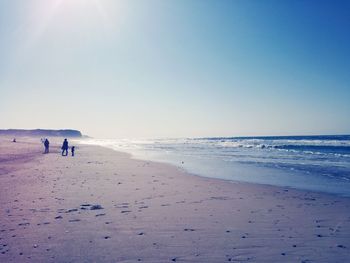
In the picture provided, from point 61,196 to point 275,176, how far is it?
12.5 m

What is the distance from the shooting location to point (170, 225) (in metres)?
7.84

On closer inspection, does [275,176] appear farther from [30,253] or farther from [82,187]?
[30,253]

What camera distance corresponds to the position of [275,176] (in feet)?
61.9

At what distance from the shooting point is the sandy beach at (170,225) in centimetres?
598

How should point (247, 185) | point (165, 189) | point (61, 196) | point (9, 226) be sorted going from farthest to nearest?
1. point (247, 185)
2. point (165, 189)
3. point (61, 196)
4. point (9, 226)

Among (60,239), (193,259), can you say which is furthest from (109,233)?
(193,259)

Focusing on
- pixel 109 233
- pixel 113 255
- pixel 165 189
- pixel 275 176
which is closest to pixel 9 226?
pixel 109 233

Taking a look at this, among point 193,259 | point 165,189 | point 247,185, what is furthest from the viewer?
point 247,185

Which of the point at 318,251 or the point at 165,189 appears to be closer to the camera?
the point at 318,251

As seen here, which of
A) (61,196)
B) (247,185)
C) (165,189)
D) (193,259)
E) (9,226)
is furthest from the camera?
(247,185)

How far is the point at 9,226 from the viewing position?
7.64 metres

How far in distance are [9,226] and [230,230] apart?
5.30m

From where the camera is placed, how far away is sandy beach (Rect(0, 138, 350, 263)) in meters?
5.98

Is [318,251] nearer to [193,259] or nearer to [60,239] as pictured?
[193,259]
